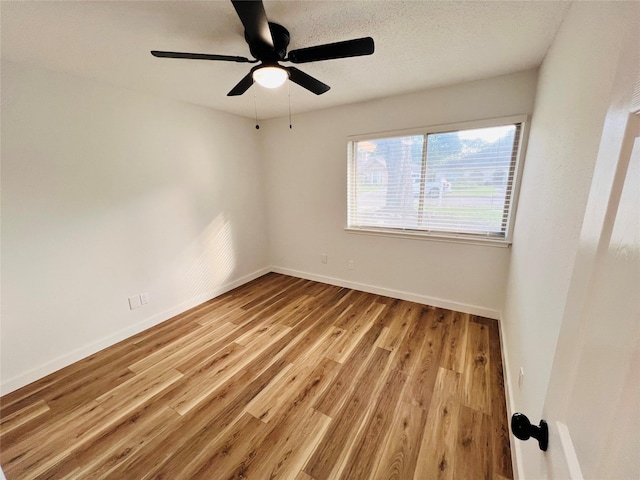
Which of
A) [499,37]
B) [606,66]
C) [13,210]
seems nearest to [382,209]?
[499,37]

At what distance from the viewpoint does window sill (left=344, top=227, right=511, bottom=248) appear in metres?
2.38

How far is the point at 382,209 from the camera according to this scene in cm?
295

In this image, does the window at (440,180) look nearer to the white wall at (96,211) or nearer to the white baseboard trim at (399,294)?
the white baseboard trim at (399,294)

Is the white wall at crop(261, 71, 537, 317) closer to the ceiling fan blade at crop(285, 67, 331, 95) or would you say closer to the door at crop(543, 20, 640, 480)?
the ceiling fan blade at crop(285, 67, 331, 95)

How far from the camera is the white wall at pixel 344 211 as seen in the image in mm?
2320

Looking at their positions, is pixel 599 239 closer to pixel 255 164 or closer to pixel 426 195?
pixel 426 195

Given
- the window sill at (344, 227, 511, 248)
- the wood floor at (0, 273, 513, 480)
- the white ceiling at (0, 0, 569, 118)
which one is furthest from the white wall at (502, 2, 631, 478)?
the window sill at (344, 227, 511, 248)

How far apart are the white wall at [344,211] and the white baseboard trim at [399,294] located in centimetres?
1

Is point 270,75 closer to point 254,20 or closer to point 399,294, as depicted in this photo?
point 254,20

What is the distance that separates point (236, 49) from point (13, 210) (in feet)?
6.36

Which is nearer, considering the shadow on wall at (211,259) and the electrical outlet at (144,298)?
the electrical outlet at (144,298)

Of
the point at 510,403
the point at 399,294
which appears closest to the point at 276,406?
the point at 510,403

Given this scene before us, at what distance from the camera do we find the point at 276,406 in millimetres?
1636

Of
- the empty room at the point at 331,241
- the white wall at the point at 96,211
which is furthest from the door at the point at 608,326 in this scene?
the white wall at the point at 96,211
